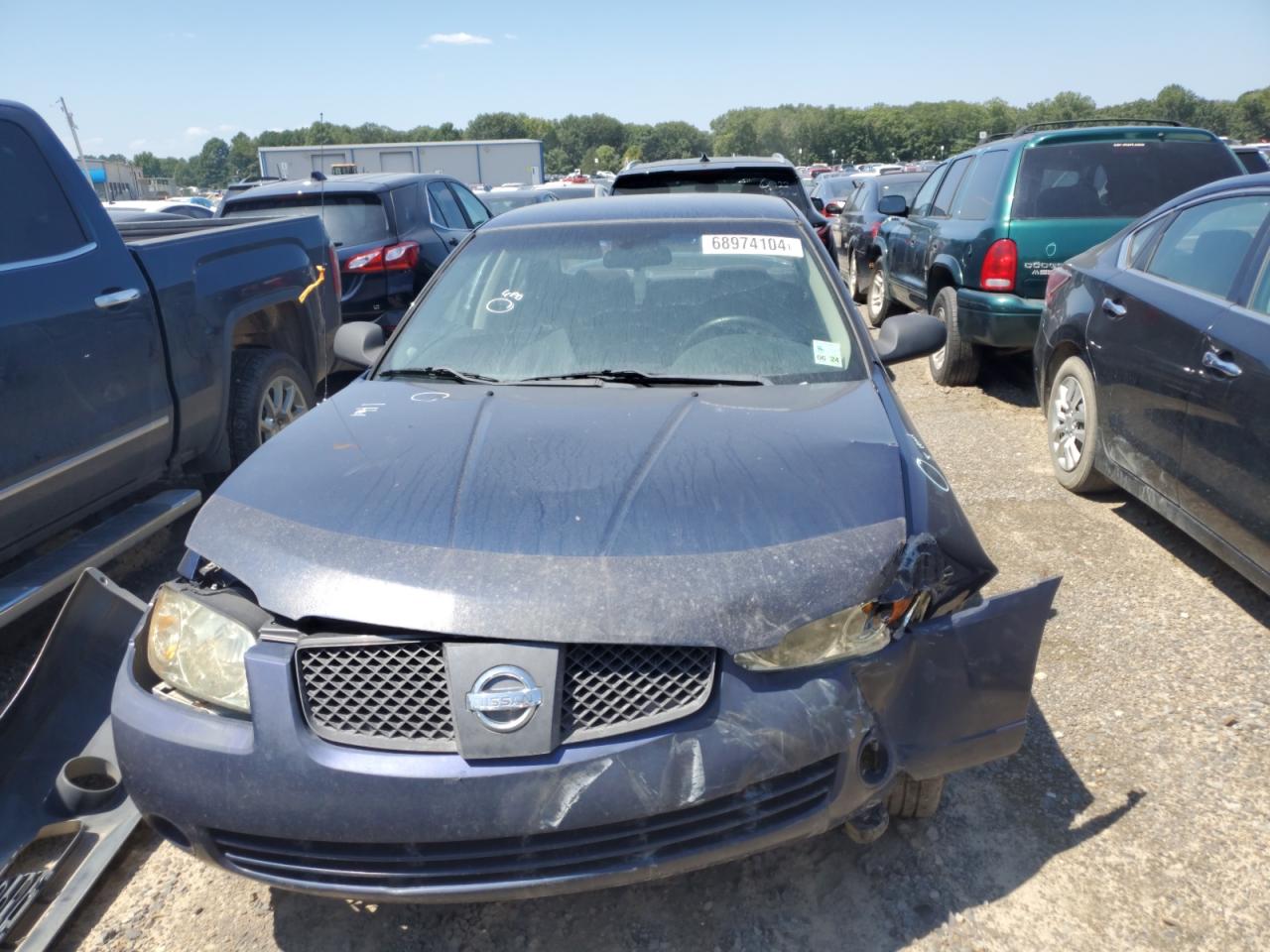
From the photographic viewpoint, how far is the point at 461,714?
1857 millimetres

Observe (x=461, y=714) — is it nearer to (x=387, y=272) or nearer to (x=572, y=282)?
(x=572, y=282)

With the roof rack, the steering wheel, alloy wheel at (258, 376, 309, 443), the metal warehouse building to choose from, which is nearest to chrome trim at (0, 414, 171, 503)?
alloy wheel at (258, 376, 309, 443)

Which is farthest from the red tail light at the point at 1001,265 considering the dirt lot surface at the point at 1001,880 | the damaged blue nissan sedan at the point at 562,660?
the damaged blue nissan sedan at the point at 562,660

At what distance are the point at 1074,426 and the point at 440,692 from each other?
416 centimetres

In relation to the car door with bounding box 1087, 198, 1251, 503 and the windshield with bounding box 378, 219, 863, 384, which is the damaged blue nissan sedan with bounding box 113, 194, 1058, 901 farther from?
the car door with bounding box 1087, 198, 1251, 503

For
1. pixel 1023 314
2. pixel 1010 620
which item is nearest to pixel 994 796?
pixel 1010 620

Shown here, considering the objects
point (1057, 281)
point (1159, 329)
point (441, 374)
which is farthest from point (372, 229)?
point (1159, 329)

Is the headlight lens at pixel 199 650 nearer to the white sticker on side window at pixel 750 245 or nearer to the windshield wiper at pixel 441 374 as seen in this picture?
the windshield wiper at pixel 441 374

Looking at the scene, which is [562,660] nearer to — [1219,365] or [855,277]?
[1219,365]

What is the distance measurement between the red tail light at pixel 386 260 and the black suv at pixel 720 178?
216 centimetres

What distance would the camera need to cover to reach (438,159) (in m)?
31.9

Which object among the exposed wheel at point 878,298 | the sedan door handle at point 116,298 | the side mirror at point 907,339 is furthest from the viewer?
the exposed wheel at point 878,298

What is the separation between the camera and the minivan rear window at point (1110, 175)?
639 centimetres

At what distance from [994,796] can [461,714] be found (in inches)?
66.2
